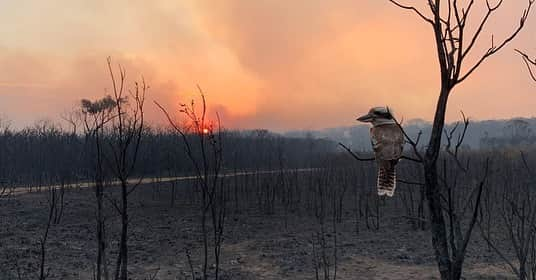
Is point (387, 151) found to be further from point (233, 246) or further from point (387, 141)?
point (233, 246)

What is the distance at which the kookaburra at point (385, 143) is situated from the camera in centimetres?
144

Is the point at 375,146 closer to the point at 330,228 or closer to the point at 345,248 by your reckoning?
the point at 345,248

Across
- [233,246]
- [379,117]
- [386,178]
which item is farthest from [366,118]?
[233,246]

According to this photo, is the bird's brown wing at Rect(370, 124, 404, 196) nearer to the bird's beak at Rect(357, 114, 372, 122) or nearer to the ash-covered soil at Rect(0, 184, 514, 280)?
the bird's beak at Rect(357, 114, 372, 122)

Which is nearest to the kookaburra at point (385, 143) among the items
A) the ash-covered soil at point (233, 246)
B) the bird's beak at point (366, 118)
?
the bird's beak at point (366, 118)

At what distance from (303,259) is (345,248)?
1.33 meters

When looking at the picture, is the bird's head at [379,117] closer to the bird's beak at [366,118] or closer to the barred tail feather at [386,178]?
the bird's beak at [366,118]

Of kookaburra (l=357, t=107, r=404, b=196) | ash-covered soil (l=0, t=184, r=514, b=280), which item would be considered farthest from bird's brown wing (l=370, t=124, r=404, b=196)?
ash-covered soil (l=0, t=184, r=514, b=280)

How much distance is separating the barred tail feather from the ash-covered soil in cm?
525

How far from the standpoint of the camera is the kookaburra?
1.44 m

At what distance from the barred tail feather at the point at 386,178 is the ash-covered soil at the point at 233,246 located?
5.25 m

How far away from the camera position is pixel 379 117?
143cm

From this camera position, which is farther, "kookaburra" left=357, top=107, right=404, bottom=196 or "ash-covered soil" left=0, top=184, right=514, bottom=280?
"ash-covered soil" left=0, top=184, right=514, bottom=280

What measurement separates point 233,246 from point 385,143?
346 inches
